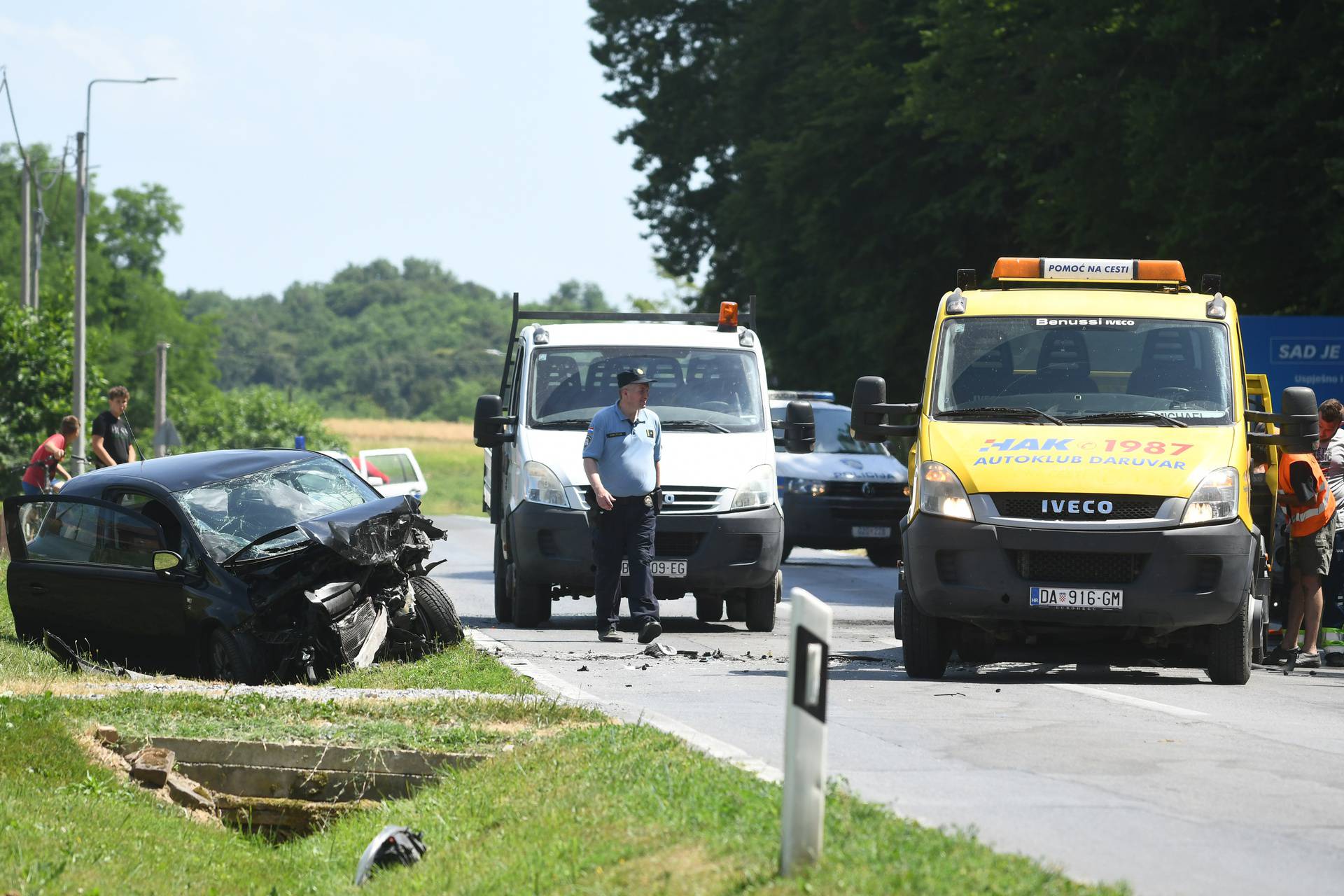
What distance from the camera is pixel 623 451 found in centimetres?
1382

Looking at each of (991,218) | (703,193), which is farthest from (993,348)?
(703,193)

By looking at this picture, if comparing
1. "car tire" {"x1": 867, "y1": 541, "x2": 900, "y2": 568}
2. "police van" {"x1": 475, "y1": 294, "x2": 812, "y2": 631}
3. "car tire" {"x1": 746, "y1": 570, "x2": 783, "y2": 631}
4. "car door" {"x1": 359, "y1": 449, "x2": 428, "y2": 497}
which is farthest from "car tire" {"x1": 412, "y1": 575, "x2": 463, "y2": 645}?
"car door" {"x1": 359, "y1": 449, "x2": 428, "y2": 497}

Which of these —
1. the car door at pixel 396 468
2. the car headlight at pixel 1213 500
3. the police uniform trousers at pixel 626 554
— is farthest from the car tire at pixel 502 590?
the car door at pixel 396 468

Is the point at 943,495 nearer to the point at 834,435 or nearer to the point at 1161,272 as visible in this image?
the point at 1161,272

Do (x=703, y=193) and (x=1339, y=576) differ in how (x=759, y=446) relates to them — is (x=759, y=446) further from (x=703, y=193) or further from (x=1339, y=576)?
(x=703, y=193)

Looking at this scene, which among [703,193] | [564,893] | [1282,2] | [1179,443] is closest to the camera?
[564,893]

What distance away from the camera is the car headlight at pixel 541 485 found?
49.2ft

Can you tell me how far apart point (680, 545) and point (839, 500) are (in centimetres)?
838

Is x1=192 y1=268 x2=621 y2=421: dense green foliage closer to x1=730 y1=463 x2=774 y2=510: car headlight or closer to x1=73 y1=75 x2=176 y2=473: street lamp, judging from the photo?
x1=73 y1=75 x2=176 y2=473: street lamp

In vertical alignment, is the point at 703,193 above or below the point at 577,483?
above

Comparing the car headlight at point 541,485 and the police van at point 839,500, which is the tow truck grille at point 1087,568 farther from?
the police van at point 839,500

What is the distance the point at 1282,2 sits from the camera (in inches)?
971

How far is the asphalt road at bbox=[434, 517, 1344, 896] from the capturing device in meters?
6.39

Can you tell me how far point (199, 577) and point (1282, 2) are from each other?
17780mm
